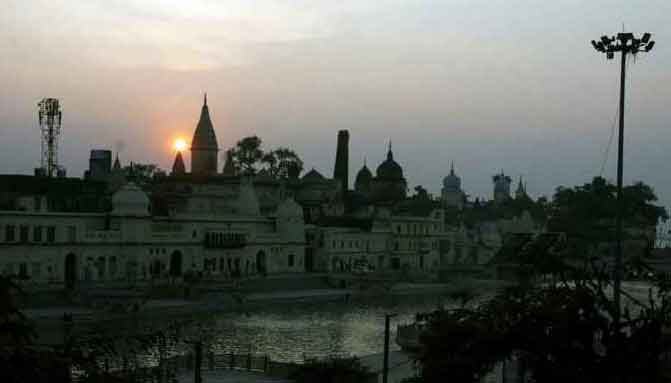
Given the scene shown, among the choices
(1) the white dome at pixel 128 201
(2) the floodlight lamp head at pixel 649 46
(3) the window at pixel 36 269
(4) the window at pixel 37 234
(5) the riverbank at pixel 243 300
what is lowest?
(5) the riverbank at pixel 243 300

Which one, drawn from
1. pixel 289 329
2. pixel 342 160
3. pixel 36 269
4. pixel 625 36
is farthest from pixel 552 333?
pixel 342 160

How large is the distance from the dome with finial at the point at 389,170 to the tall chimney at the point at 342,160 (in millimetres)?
6523

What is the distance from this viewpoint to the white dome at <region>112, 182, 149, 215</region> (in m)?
52.9

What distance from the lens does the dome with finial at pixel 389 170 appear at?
102 meters

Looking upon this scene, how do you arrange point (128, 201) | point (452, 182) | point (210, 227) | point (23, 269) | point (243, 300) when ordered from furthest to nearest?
point (452, 182)
point (210, 227)
point (128, 201)
point (243, 300)
point (23, 269)

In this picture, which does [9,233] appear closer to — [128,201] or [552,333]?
[128,201]

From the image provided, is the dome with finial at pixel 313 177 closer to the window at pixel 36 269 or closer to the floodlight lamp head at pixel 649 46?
the window at pixel 36 269

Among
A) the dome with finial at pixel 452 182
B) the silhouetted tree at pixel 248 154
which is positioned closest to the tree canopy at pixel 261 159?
the silhouetted tree at pixel 248 154

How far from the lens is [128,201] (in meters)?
53.1

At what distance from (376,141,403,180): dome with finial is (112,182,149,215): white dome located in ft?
168

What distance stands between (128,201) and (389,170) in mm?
52612

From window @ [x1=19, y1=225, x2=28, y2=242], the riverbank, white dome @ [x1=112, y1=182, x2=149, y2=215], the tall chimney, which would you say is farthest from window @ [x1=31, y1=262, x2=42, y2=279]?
the tall chimney

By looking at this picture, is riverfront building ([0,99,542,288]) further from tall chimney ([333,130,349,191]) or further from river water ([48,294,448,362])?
river water ([48,294,448,362])

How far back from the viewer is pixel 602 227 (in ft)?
335
